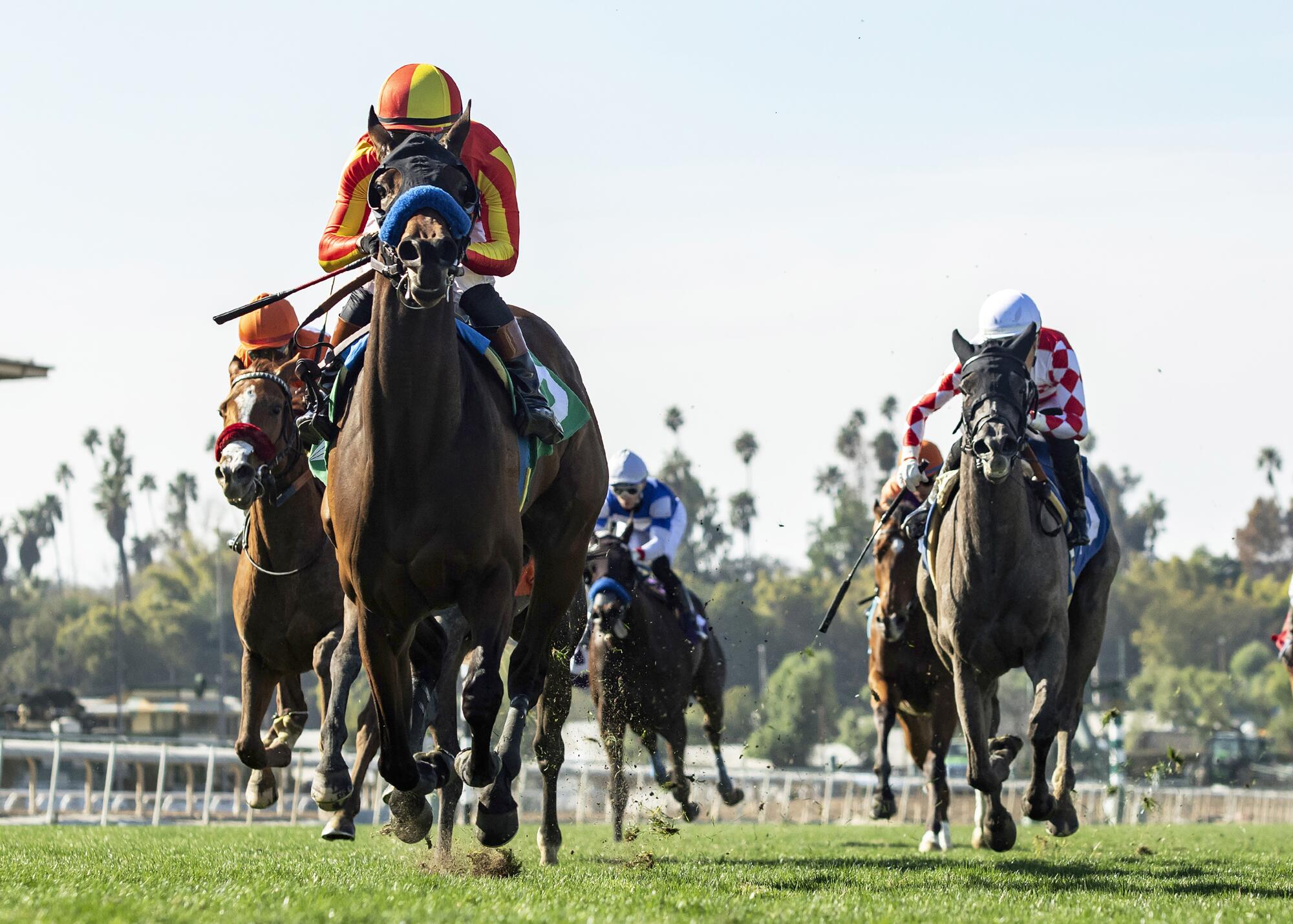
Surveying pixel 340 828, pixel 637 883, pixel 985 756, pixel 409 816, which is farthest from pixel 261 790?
pixel 985 756

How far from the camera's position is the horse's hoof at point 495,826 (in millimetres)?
7703

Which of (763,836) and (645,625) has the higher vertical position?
(645,625)

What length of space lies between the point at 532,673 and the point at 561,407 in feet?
4.42

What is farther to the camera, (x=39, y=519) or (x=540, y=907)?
(x=39, y=519)

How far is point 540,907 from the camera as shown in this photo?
19.2ft

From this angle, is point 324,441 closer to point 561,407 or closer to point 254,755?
point 561,407

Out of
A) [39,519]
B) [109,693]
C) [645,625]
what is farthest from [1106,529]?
[39,519]

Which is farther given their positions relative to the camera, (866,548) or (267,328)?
(866,548)

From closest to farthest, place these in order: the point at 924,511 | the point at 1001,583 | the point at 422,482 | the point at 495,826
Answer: the point at 422,482 < the point at 495,826 < the point at 1001,583 < the point at 924,511

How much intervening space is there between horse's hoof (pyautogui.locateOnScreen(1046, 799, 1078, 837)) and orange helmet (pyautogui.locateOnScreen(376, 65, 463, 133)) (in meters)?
5.15

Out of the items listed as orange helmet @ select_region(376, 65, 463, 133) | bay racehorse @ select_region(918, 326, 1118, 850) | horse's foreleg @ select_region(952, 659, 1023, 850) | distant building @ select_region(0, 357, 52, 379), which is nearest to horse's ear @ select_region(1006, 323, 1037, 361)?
bay racehorse @ select_region(918, 326, 1118, 850)

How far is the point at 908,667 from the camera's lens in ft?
44.3

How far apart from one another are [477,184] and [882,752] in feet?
24.5

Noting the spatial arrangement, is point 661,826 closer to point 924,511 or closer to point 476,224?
point 924,511
